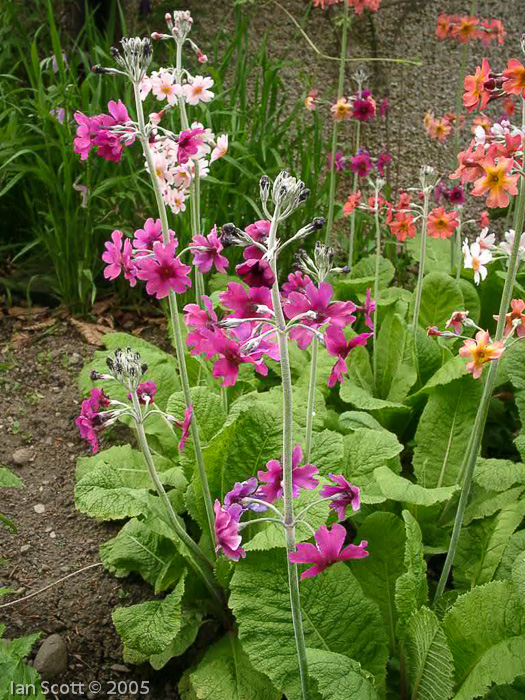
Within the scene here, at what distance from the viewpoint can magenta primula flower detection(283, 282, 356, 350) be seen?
132 cm

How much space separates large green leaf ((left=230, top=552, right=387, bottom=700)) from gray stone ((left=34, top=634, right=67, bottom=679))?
57 cm

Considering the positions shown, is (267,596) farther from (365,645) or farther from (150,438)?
(150,438)

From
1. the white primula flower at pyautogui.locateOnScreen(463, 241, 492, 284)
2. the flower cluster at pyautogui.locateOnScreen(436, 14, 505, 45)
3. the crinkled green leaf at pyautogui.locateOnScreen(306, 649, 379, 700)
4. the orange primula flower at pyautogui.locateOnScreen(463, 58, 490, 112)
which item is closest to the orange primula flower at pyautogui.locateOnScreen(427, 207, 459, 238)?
the white primula flower at pyautogui.locateOnScreen(463, 241, 492, 284)

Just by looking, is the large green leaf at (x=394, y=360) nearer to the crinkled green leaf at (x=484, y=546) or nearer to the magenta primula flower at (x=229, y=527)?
the crinkled green leaf at (x=484, y=546)

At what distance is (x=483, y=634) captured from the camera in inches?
66.9

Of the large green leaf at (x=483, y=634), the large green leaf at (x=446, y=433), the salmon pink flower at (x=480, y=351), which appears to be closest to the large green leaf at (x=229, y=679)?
the large green leaf at (x=483, y=634)

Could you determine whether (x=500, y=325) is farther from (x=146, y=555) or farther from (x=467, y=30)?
(x=467, y=30)

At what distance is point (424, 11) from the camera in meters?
5.78

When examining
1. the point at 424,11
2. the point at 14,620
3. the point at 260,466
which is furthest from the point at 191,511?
the point at 424,11

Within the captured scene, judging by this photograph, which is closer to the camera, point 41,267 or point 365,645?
point 365,645

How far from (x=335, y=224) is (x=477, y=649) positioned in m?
3.09

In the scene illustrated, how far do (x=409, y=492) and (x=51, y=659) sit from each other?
1055 millimetres

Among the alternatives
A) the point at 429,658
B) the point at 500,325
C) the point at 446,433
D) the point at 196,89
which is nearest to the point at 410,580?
the point at 429,658

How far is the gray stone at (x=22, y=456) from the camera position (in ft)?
8.91
